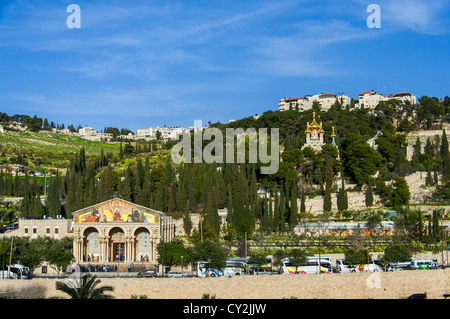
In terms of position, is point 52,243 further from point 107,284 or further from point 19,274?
point 107,284

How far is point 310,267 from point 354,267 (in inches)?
120

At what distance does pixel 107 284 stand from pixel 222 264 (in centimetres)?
821

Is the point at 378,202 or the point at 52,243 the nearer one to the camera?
Answer: the point at 52,243

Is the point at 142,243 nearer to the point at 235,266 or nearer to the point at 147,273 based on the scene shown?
the point at 147,273

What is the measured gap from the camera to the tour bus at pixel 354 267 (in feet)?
122

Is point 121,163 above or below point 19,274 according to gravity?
above

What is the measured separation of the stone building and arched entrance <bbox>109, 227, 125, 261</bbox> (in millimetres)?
171

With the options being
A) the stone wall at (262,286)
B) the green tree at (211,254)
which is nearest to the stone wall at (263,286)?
the stone wall at (262,286)

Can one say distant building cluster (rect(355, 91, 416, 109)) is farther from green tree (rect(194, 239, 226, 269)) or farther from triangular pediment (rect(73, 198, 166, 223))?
green tree (rect(194, 239, 226, 269))
